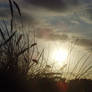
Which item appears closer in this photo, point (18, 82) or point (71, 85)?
point (18, 82)

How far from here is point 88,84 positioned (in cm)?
507

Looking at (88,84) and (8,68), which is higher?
(8,68)

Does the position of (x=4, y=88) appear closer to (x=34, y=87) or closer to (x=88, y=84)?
(x=34, y=87)

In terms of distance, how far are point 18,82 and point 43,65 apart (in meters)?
1.50

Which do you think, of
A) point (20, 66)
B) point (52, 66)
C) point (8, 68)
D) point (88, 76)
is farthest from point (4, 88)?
point (88, 76)

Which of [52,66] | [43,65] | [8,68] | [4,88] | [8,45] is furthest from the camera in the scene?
[52,66]

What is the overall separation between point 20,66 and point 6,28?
69cm

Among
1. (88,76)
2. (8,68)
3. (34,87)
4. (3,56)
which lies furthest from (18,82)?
(88,76)

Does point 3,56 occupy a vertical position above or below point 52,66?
above

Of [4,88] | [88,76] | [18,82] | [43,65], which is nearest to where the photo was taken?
[4,88]

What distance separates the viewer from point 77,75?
5.28m

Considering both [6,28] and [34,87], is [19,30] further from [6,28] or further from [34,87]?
[34,87]

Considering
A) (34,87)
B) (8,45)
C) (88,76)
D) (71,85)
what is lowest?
(88,76)

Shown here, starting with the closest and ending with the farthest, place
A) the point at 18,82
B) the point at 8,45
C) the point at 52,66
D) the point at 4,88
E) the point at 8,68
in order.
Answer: the point at 4,88
the point at 18,82
the point at 8,68
the point at 8,45
the point at 52,66
